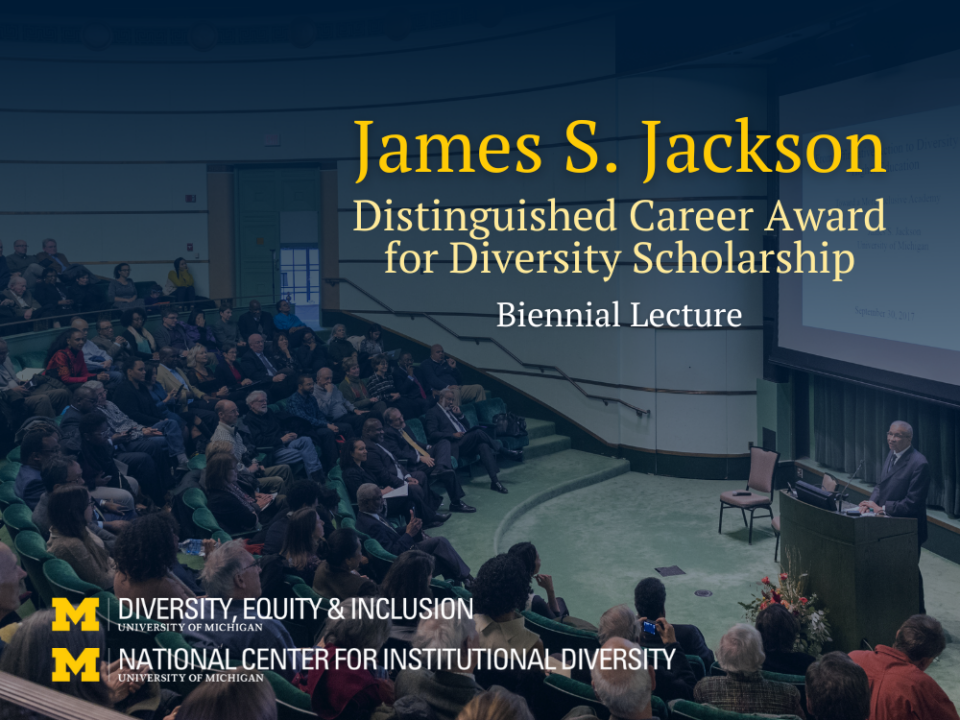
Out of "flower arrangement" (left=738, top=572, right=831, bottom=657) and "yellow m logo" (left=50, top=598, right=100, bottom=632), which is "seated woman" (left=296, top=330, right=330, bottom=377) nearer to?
"flower arrangement" (left=738, top=572, right=831, bottom=657)

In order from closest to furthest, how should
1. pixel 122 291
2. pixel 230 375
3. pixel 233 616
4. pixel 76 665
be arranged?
pixel 76 665
pixel 233 616
pixel 230 375
pixel 122 291

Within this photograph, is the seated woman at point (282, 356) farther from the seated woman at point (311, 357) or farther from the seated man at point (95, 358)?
the seated man at point (95, 358)

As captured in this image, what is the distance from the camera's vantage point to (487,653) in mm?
3012

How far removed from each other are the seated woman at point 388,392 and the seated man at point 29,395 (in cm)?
254

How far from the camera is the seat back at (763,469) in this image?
22.1 ft

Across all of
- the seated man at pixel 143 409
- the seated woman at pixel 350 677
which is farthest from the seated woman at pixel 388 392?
the seated woman at pixel 350 677

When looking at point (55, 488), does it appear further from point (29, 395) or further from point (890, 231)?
point (890, 231)

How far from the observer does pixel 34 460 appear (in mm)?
4492

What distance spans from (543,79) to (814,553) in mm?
5807

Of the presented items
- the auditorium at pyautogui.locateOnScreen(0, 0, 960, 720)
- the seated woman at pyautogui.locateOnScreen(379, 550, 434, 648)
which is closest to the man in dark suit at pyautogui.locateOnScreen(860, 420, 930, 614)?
the auditorium at pyautogui.locateOnScreen(0, 0, 960, 720)

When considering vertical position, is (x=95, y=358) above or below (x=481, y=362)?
above

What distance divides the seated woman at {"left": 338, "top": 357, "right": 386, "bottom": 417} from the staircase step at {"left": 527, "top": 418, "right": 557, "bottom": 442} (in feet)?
6.05

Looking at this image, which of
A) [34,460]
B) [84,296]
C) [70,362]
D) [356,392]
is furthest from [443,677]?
[84,296]

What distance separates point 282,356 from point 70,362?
223cm
